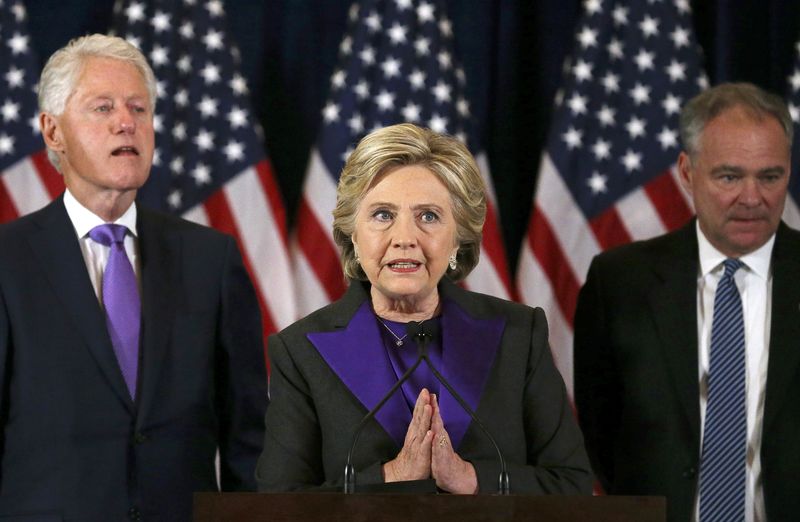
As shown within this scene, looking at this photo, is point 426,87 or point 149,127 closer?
point 149,127

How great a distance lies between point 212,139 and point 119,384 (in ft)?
4.29

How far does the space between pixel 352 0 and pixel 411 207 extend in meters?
2.01

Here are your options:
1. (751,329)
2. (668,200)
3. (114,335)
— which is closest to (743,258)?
(751,329)

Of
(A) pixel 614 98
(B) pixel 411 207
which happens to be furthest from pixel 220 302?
(A) pixel 614 98

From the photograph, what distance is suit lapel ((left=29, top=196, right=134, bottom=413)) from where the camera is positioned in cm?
338

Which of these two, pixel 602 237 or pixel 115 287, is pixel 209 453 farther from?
pixel 602 237

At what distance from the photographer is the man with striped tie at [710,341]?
12.2 feet

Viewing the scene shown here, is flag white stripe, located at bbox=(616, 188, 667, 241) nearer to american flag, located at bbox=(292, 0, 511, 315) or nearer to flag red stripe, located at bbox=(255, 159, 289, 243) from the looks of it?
american flag, located at bbox=(292, 0, 511, 315)

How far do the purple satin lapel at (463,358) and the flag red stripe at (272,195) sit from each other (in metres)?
1.60

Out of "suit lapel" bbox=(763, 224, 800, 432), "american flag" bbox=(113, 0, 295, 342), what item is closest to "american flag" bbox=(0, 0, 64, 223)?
"american flag" bbox=(113, 0, 295, 342)

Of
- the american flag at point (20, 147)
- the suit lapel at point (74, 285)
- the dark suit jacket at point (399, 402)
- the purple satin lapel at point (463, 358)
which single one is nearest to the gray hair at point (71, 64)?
the suit lapel at point (74, 285)

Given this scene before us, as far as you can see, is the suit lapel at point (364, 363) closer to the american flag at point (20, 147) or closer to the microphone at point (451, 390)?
the microphone at point (451, 390)

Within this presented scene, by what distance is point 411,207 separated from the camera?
2891 millimetres

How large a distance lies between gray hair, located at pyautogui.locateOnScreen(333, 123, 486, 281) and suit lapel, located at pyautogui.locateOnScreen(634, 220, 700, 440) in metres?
1.09
